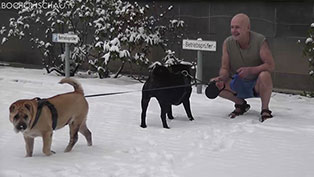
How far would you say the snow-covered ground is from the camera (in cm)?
415

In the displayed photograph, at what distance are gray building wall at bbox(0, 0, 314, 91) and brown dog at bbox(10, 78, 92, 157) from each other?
4.82m

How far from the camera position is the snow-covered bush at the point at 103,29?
9141mm

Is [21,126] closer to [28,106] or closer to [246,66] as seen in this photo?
[28,106]

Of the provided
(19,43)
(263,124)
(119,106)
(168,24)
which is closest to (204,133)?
(263,124)

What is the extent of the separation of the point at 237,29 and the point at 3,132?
2.81 metres

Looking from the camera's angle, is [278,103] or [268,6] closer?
[278,103]

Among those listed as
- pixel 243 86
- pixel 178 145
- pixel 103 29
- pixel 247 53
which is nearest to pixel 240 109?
pixel 243 86

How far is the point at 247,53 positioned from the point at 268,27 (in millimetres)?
2799

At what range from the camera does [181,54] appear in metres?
9.74

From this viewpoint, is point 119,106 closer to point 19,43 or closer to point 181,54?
point 181,54

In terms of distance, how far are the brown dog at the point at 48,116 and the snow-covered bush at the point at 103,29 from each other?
4340mm

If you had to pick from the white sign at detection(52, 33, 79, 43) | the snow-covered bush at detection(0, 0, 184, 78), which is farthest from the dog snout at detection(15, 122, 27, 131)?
the white sign at detection(52, 33, 79, 43)

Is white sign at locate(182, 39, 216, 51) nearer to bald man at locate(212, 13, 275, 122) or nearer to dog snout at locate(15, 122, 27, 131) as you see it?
bald man at locate(212, 13, 275, 122)

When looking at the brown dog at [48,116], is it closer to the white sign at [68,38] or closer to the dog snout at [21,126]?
the dog snout at [21,126]
